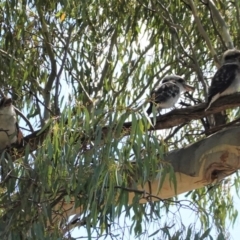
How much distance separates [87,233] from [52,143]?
1.66ft

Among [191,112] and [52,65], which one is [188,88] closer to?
[52,65]

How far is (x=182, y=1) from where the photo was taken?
586cm

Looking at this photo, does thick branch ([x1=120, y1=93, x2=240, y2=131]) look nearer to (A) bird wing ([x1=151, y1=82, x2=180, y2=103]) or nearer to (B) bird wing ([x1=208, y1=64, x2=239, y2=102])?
(B) bird wing ([x1=208, y1=64, x2=239, y2=102])

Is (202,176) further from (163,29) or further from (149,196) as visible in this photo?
(163,29)

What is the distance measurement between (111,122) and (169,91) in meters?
1.60

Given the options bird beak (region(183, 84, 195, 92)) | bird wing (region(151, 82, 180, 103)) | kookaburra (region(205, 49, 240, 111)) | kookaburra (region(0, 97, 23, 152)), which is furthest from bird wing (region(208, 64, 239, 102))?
kookaburra (region(0, 97, 23, 152))

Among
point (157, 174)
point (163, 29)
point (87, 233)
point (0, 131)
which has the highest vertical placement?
point (163, 29)

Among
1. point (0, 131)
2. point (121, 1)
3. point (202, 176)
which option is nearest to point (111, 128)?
point (202, 176)

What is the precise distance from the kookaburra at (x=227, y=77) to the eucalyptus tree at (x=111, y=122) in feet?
0.55

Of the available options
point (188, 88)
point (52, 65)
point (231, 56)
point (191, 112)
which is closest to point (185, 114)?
point (191, 112)

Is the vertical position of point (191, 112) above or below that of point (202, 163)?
above

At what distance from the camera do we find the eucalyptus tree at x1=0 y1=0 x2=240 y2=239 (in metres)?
3.59

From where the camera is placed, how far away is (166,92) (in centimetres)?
512

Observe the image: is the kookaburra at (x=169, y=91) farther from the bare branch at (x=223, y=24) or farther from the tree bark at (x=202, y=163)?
the tree bark at (x=202, y=163)
